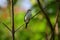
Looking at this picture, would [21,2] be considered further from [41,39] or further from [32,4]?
[41,39]

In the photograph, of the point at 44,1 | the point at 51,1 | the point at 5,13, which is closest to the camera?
the point at 44,1

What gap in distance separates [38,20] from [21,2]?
0.29 m

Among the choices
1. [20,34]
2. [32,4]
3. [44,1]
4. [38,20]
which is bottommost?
[20,34]

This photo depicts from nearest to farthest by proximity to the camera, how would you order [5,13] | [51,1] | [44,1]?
[44,1] → [51,1] → [5,13]

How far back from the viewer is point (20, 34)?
180 centimetres

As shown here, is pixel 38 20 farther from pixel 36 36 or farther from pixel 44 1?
pixel 44 1

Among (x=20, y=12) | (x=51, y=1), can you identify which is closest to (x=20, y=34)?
(x=20, y=12)

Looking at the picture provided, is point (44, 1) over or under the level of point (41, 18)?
over

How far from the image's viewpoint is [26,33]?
1.75 m

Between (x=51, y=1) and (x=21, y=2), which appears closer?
(x=51, y=1)

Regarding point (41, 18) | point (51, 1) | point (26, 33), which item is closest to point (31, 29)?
point (26, 33)

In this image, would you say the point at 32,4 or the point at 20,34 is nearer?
the point at 32,4

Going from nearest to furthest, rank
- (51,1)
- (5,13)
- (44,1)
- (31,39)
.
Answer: (44,1) < (51,1) < (31,39) < (5,13)

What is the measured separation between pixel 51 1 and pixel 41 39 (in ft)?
0.90
